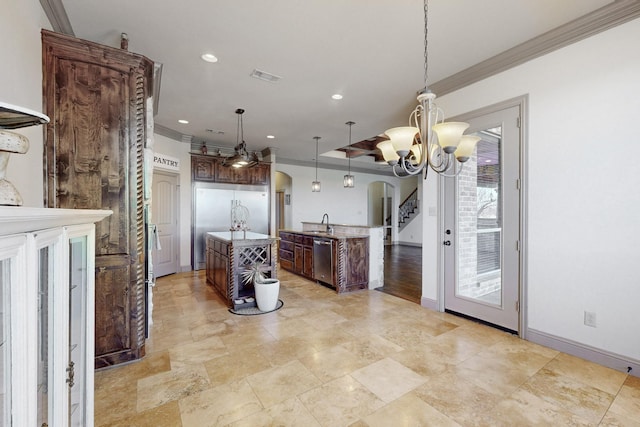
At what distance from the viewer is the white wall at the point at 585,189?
90.3 inches

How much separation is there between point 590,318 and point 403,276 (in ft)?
11.2

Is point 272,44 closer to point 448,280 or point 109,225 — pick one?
point 109,225

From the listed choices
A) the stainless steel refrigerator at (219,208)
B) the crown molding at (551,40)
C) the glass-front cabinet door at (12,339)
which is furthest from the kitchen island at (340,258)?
the glass-front cabinet door at (12,339)

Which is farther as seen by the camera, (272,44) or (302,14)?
(272,44)

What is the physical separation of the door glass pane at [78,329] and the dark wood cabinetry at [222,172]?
17.7 ft

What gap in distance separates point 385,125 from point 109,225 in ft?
15.3

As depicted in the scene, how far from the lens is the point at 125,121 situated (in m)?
2.40

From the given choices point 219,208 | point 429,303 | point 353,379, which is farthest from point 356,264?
point 219,208

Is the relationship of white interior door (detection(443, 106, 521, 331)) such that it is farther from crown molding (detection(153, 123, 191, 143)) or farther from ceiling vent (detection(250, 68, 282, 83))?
Result: crown molding (detection(153, 123, 191, 143))

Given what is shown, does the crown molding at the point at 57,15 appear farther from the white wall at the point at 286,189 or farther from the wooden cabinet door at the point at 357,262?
the white wall at the point at 286,189

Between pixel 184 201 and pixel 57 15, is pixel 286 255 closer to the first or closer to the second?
pixel 184 201

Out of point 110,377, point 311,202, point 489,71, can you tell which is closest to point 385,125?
point 489,71

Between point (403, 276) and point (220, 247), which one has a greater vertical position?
point (220, 247)

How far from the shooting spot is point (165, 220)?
5656mm
